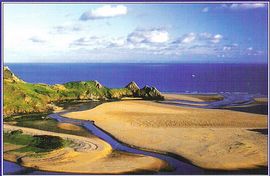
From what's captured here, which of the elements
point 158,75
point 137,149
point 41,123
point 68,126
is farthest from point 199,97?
point 41,123

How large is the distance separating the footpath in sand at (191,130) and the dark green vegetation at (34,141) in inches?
23.6

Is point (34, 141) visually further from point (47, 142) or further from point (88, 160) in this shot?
point (88, 160)

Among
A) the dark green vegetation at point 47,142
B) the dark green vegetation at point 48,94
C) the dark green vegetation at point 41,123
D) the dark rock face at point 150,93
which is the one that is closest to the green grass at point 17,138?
the dark green vegetation at point 47,142

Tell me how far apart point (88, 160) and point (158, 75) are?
1897 mm

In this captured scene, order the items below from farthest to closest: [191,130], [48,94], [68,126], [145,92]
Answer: [48,94] < [68,126] < [145,92] < [191,130]

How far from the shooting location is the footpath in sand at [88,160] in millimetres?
7867

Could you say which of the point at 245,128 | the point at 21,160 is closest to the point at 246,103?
the point at 245,128

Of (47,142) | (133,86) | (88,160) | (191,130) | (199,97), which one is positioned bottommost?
(88,160)

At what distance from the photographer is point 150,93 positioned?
8.37 m

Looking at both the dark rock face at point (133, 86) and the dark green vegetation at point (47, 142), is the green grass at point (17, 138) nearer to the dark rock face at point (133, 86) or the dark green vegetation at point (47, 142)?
the dark green vegetation at point (47, 142)

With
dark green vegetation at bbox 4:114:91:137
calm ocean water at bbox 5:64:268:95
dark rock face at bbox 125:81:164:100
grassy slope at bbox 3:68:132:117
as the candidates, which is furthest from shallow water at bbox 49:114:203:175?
dark rock face at bbox 125:81:164:100

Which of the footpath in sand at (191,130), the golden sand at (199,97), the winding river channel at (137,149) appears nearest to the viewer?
the winding river channel at (137,149)

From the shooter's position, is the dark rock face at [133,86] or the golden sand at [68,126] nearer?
the dark rock face at [133,86]

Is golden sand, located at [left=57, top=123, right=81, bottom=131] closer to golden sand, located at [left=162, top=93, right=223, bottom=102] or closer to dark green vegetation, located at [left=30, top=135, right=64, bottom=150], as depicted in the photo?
dark green vegetation, located at [left=30, top=135, right=64, bottom=150]
